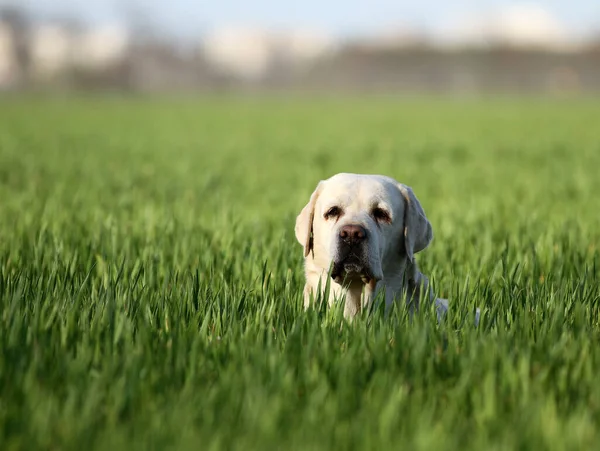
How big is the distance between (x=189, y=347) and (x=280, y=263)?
6.17ft

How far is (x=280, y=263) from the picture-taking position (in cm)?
510

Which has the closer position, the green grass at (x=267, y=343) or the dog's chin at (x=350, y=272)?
the green grass at (x=267, y=343)

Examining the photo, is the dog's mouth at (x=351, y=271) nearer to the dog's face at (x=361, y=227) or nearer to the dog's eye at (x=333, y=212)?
the dog's face at (x=361, y=227)

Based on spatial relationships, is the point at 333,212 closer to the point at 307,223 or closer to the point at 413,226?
the point at 307,223

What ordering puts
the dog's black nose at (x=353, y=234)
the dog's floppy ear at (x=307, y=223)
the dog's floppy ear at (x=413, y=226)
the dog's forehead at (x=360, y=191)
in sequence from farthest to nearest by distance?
the dog's floppy ear at (x=307, y=223) < the dog's floppy ear at (x=413, y=226) < the dog's forehead at (x=360, y=191) < the dog's black nose at (x=353, y=234)

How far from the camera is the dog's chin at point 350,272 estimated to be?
12.6 feet

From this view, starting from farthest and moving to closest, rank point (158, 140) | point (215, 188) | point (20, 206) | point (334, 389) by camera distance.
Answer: point (158, 140), point (215, 188), point (20, 206), point (334, 389)

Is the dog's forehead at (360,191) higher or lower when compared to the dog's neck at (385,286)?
higher

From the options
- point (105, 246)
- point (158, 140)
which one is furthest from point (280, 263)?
point (158, 140)

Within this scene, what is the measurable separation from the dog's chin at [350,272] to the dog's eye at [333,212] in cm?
30

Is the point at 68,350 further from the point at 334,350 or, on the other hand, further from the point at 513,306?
the point at 513,306

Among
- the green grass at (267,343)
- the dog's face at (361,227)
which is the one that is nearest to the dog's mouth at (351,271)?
the dog's face at (361,227)

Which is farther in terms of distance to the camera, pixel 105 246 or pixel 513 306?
pixel 105 246

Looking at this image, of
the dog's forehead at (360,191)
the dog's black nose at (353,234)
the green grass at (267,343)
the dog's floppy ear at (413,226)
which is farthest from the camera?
the dog's floppy ear at (413,226)
